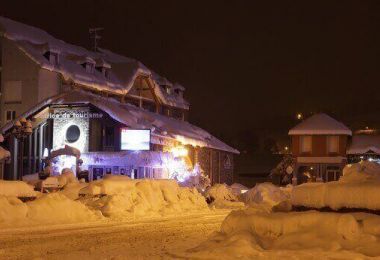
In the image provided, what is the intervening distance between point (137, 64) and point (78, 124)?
13.9m

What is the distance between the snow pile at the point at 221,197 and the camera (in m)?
36.0

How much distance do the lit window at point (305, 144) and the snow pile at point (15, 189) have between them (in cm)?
3725

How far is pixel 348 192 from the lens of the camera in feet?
48.0

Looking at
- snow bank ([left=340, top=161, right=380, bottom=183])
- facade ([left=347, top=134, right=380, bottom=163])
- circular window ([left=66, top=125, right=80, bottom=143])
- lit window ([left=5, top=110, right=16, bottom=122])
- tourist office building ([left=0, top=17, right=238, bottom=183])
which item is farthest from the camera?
facade ([left=347, top=134, right=380, bottom=163])

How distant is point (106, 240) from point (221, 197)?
20966mm

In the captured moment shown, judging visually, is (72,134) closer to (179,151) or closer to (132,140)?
(132,140)

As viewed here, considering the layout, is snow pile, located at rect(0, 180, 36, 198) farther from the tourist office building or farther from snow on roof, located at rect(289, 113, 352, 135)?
snow on roof, located at rect(289, 113, 352, 135)

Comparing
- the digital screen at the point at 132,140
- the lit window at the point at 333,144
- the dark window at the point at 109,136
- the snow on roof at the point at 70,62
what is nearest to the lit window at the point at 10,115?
the snow on roof at the point at 70,62

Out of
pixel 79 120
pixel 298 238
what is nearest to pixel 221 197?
pixel 79 120

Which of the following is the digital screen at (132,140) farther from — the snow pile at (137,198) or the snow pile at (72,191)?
the snow pile at (72,191)

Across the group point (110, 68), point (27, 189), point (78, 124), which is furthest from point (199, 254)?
point (110, 68)

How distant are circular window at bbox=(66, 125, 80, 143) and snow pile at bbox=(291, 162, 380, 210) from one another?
1301 inches

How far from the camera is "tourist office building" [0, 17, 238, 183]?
1843 inches

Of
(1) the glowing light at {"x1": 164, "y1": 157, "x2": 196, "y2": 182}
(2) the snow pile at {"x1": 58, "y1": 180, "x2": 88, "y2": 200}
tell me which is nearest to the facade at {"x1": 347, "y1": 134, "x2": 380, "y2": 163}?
(1) the glowing light at {"x1": 164, "y1": 157, "x2": 196, "y2": 182}
